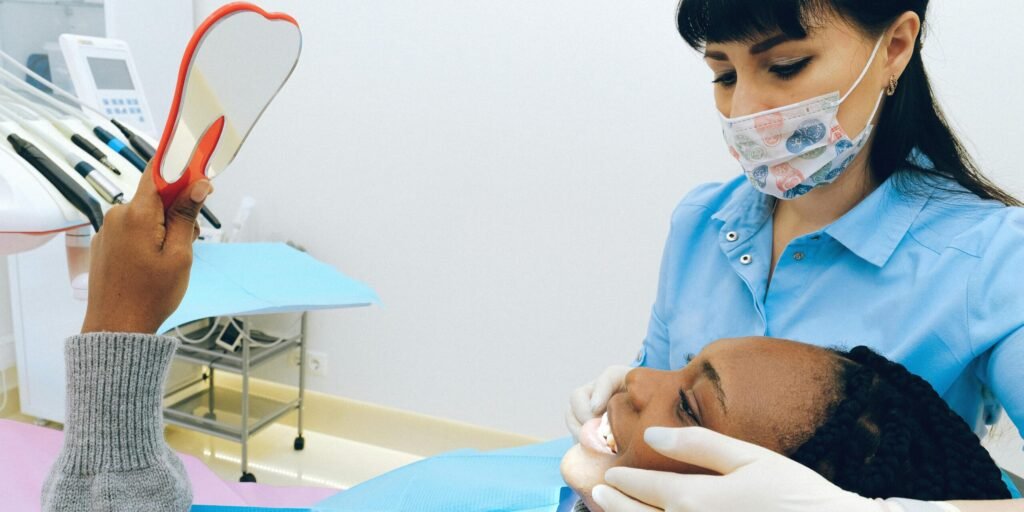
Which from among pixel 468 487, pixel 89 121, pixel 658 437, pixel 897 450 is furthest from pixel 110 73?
pixel 897 450

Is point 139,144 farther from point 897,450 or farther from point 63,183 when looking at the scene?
point 897,450

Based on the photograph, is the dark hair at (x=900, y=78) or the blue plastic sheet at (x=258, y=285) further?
the blue plastic sheet at (x=258, y=285)

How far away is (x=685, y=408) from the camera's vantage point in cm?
86

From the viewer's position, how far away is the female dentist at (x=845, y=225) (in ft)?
2.90

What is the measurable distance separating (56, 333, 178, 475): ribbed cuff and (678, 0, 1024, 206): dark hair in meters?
0.81

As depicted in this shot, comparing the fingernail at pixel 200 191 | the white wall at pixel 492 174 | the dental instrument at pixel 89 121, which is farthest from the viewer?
the white wall at pixel 492 174

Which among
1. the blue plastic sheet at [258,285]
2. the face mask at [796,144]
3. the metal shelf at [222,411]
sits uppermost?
the face mask at [796,144]

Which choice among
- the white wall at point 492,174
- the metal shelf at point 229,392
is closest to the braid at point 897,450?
the white wall at point 492,174

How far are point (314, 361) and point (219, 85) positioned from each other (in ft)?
7.47

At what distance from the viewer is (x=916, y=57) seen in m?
1.03

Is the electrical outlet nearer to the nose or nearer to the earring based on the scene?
the nose

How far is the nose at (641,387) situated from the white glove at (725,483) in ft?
0.33

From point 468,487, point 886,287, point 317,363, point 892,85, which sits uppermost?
point 892,85

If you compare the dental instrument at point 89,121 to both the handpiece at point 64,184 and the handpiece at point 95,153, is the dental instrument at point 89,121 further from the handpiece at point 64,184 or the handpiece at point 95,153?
the handpiece at point 64,184
